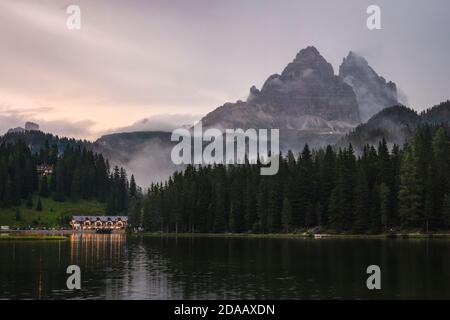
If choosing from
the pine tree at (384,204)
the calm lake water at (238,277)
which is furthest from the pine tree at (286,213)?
the calm lake water at (238,277)

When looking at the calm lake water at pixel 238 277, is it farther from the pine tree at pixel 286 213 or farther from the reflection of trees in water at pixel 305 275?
the pine tree at pixel 286 213

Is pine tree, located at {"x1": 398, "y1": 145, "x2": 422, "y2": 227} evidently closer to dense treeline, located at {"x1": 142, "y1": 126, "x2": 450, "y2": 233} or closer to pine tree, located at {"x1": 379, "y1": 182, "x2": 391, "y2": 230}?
dense treeline, located at {"x1": 142, "y1": 126, "x2": 450, "y2": 233}

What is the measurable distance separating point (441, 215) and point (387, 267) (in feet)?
306

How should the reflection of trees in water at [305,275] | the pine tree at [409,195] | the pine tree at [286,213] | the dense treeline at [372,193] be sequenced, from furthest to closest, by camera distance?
the pine tree at [286,213] < the dense treeline at [372,193] < the pine tree at [409,195] < the reflection of trees in water at [305,275]

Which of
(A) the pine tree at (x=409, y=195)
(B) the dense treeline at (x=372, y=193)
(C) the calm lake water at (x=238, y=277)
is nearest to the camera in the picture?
(C) the calm lake water at (x=238, y=277)

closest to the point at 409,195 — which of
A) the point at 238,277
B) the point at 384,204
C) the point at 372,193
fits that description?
the point at 384,204

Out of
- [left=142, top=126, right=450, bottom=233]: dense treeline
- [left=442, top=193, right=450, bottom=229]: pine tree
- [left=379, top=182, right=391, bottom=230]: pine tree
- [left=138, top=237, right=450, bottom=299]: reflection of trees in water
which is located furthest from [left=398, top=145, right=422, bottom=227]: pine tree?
[left=138, top=237, right=450, bottom=299]: reflection of trees in water

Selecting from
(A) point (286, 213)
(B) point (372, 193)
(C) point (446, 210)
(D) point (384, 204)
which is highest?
(B) point (372, 193)

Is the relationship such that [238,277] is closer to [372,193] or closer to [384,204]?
[384,204]

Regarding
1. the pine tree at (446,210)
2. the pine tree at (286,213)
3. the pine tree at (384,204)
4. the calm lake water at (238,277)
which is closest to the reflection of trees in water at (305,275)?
the calm lake water at (238,277)

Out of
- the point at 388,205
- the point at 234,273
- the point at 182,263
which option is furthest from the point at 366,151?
the point at 234,273

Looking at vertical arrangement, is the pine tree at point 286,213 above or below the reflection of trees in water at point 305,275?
above

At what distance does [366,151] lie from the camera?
194 meters

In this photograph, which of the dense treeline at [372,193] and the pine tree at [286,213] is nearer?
the dense treeline at [372,193]
